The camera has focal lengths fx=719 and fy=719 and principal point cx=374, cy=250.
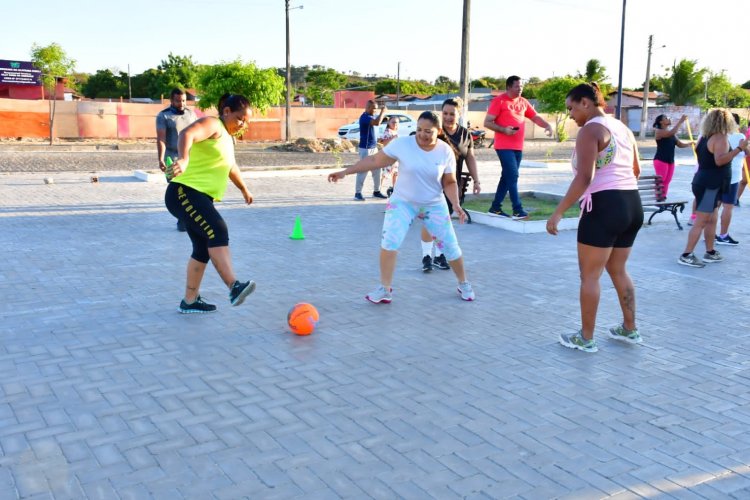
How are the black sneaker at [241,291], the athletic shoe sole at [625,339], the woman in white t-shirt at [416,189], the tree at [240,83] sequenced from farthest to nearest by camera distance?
the tree at [240,83] → the woman in white t-shirt at [416,189] → the black sneaker at [241,291] → the athletic shoe sole at [625,339]

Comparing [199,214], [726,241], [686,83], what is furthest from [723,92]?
[199,214]

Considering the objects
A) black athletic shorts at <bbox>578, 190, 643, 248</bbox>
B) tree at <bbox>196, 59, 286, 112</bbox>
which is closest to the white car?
tree at <bbox>196, 59, 286, 112</bbox>

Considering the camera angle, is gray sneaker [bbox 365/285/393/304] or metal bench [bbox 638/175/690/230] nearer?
gray sneaker [bbox 365/285/393/304]

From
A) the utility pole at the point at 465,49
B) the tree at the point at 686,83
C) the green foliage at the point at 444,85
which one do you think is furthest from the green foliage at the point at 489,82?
the utility pole at the point at 465,49

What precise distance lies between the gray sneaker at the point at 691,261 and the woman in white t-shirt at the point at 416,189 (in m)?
3.27

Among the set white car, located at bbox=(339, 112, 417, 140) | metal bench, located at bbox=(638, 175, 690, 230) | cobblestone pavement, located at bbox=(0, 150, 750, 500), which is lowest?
cobblestone pavement, located at bbox=(0, 150, 750, 500)

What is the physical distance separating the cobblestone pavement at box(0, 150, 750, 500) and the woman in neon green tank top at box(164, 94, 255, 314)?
1.40 ft

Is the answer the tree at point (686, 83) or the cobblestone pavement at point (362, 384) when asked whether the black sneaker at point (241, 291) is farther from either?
the tree at point (686, 83)

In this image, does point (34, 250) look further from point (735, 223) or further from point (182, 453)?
point (735, 223)

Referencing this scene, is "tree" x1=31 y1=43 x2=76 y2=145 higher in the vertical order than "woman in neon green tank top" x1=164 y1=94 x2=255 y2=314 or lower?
higher

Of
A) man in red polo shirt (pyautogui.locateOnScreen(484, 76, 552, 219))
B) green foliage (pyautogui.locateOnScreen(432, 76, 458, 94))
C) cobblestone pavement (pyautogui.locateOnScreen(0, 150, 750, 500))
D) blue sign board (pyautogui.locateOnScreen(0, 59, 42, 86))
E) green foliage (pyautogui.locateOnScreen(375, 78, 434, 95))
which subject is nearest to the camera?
cobblestone pavement (pyautogui.locateOnScreen(0, 150, 750, 500))

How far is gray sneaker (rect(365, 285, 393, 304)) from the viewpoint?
21.1ft

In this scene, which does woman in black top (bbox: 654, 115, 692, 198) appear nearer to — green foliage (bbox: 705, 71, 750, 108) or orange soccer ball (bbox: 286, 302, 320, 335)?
orange soccer ball (bbox: 286, 302, 320, 335)

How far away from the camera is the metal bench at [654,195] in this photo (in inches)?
436
